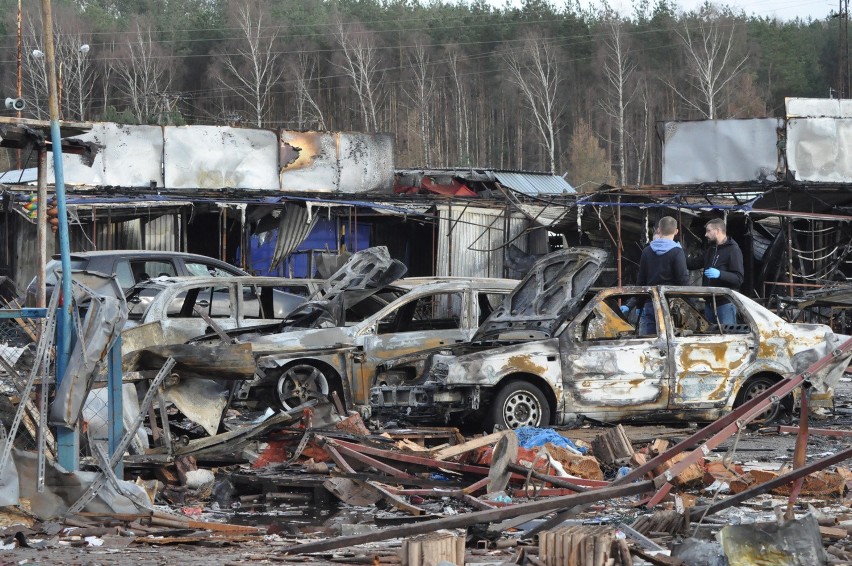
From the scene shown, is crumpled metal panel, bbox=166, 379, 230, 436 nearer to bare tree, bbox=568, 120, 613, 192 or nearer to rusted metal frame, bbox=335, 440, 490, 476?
rusted metal frame, bbox=335, 440, 490, 476

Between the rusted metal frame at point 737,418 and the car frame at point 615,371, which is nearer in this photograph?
the rusted metal frame at point 737,418

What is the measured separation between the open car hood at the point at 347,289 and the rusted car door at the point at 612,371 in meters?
2.77

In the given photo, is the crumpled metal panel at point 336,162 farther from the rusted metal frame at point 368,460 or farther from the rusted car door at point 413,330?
the rusted metal frame at point 368,460

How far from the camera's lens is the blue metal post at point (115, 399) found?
7.82 meters

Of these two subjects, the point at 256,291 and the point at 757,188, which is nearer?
the point at 256,291

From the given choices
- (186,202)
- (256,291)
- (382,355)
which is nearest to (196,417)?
(382,355)

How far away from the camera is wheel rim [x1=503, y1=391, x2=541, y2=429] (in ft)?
36.6

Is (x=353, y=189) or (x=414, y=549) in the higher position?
(x=353, y=189)

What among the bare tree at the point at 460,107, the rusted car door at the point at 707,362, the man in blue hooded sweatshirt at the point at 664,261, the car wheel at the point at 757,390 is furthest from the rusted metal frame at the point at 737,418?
the bare tree at the point at 460,107

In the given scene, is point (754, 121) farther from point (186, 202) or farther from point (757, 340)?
point (757, 340)

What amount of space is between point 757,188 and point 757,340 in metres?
13.0

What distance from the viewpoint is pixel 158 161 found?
26219mm

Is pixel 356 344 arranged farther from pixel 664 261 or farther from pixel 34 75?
pixel 34 75

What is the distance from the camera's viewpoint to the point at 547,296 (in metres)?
12.0
